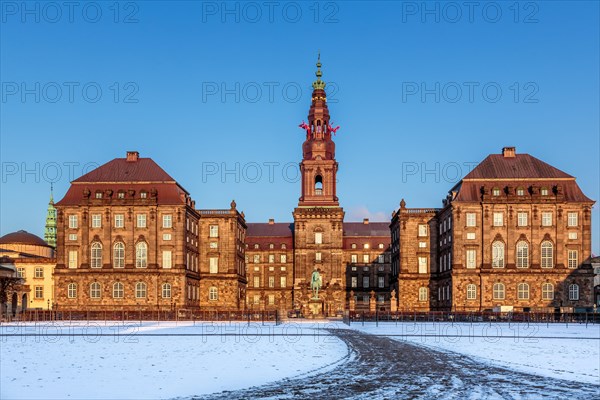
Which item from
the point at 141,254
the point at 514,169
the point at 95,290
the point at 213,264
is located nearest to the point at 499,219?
the point at 514,169

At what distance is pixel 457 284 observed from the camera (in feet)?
296

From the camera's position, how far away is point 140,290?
93.2 meters

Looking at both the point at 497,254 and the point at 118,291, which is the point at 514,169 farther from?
the point at 118,291

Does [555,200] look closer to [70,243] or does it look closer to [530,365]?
[70,243]

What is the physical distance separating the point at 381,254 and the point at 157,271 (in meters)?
63.2

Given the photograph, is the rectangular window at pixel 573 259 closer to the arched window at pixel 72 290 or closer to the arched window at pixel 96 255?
the arched window at pixel 96 255

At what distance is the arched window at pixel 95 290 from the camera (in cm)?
9319

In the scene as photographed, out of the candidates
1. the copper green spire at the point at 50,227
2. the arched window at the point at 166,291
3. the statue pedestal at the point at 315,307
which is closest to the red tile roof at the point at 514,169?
the statue pedestal at the point at 315,307

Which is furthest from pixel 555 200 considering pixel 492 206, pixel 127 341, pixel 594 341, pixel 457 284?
pixel 127 341

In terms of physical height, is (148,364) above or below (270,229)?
below

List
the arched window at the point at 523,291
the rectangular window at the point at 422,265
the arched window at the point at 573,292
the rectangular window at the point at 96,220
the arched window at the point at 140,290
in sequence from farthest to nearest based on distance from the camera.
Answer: the rectangular window at the point at 422,265 < the rectangular window at the point at 96,220 < the arched window at the point at 140,290 < the arched window at the point at 523,291 < the arched window at the point at 573,292

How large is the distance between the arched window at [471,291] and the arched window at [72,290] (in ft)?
153

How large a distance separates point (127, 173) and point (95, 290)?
15130 millimetres

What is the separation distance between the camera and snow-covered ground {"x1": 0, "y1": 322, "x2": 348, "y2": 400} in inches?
797
